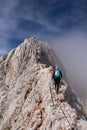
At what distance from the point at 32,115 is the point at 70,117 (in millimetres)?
6266

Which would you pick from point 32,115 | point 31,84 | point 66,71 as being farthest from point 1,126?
point 66,71

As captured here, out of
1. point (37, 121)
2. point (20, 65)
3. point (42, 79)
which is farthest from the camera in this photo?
point (20, 65)

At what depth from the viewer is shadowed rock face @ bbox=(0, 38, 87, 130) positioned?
84.1 feet

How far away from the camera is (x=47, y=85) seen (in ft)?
108

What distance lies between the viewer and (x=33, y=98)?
33.3 metres

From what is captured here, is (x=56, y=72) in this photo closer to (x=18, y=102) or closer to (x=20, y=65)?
(x=18, y=102)

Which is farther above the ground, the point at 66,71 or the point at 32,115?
the point at 66,71

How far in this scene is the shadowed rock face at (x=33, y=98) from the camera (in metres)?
25.6

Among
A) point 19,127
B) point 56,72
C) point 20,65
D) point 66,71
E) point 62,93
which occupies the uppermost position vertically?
point 66,71

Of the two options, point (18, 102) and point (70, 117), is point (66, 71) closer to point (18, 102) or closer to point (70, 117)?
point (18, 102)

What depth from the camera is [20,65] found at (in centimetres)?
5100

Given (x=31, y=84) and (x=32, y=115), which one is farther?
(x=31, y=84)

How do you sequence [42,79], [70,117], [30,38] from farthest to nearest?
[30,38], [42,79], [70,117]

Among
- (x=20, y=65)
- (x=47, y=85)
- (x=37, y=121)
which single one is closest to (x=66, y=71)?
(x=20, y=65)
